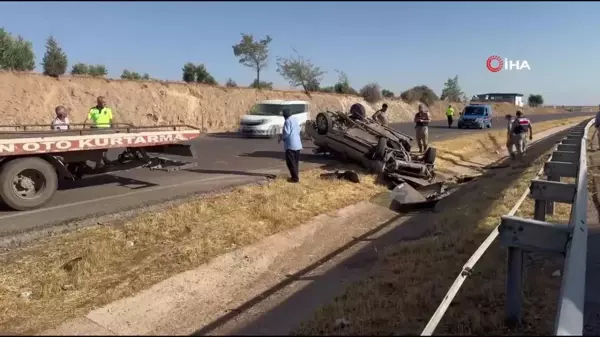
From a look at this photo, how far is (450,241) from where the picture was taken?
650 centimetres

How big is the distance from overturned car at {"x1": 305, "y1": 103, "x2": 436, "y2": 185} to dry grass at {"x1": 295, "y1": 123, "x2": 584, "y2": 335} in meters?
5.06

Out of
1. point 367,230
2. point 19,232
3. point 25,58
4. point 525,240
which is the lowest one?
point 367,230

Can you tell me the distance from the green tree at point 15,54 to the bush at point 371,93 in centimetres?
3806

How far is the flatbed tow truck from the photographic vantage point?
770 centimetres

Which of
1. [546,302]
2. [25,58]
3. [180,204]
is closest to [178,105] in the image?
[25,58]

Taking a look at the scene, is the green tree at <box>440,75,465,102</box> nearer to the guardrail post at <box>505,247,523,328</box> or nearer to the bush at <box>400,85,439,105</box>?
the bush at <box>400,85,439,105</box>

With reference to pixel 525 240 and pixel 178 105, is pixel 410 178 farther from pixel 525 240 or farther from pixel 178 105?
pixel 178 105

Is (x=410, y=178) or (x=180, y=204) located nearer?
(x=180, y=204)

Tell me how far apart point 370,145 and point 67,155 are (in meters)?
7.25

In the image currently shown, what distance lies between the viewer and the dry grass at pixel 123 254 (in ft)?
17.1

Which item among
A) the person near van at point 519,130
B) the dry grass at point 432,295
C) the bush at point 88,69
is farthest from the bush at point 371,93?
the dry grass at point 432,295

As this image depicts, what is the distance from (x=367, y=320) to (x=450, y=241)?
3182 millimetres

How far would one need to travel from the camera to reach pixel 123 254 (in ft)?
20.9

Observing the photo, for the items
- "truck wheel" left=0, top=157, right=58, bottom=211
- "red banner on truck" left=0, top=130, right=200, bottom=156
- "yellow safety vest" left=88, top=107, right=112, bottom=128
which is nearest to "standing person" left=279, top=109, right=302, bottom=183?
"red banner on truck" left=0, top=130, right=200, bottom=156
